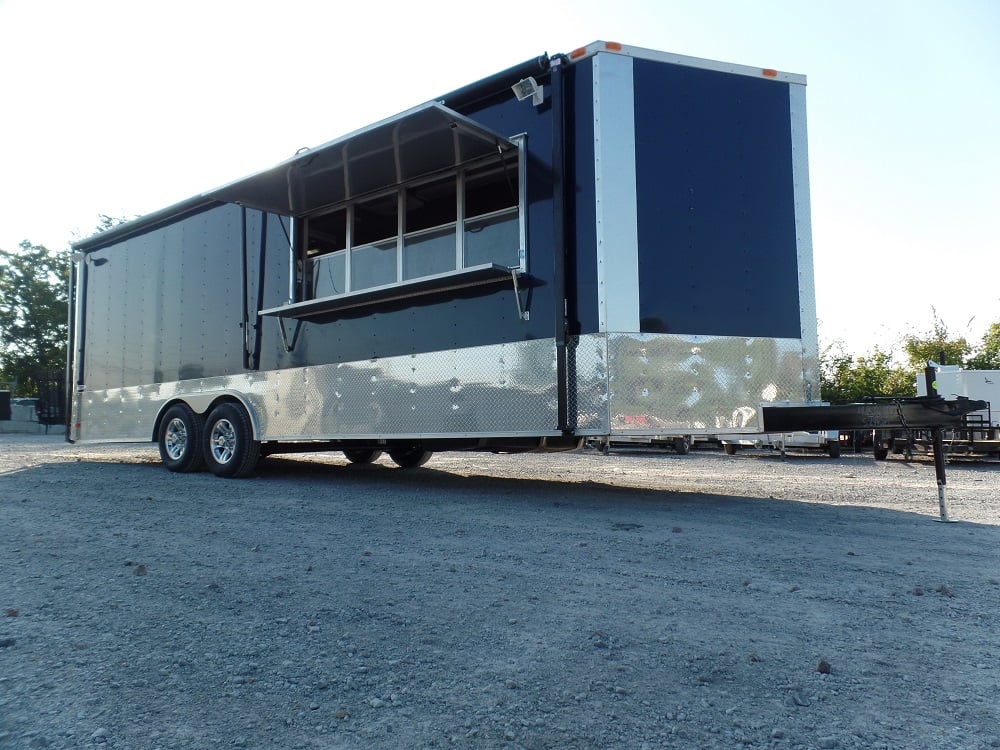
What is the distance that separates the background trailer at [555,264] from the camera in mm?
5945

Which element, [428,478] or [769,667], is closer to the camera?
[769,667]

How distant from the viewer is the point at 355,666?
97.0 inches

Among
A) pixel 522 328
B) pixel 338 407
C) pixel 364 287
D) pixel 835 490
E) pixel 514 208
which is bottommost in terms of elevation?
pixel 835 490

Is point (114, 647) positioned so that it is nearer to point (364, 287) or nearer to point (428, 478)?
point (364, 287)

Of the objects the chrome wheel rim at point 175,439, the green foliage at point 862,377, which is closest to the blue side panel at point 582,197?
the chrome wheel rim at point 175,439

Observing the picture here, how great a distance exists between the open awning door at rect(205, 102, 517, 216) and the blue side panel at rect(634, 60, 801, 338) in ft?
4.77

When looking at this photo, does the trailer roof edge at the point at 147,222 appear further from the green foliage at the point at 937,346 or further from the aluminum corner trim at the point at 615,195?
the green foliage at the point at 937,346

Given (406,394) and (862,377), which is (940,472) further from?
(862,377)

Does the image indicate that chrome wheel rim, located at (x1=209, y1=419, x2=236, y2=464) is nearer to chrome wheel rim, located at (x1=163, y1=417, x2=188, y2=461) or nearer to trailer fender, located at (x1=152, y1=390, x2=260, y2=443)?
trailer fender, located at (x1=152, y1=390, x2=260, y2=443)

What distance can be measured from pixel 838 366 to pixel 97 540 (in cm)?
3706

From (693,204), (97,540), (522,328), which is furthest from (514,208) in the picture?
(97,540)

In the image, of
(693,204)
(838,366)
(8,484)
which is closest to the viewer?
(693,204)

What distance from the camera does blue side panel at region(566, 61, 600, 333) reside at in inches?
236

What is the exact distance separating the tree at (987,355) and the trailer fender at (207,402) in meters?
36.8
